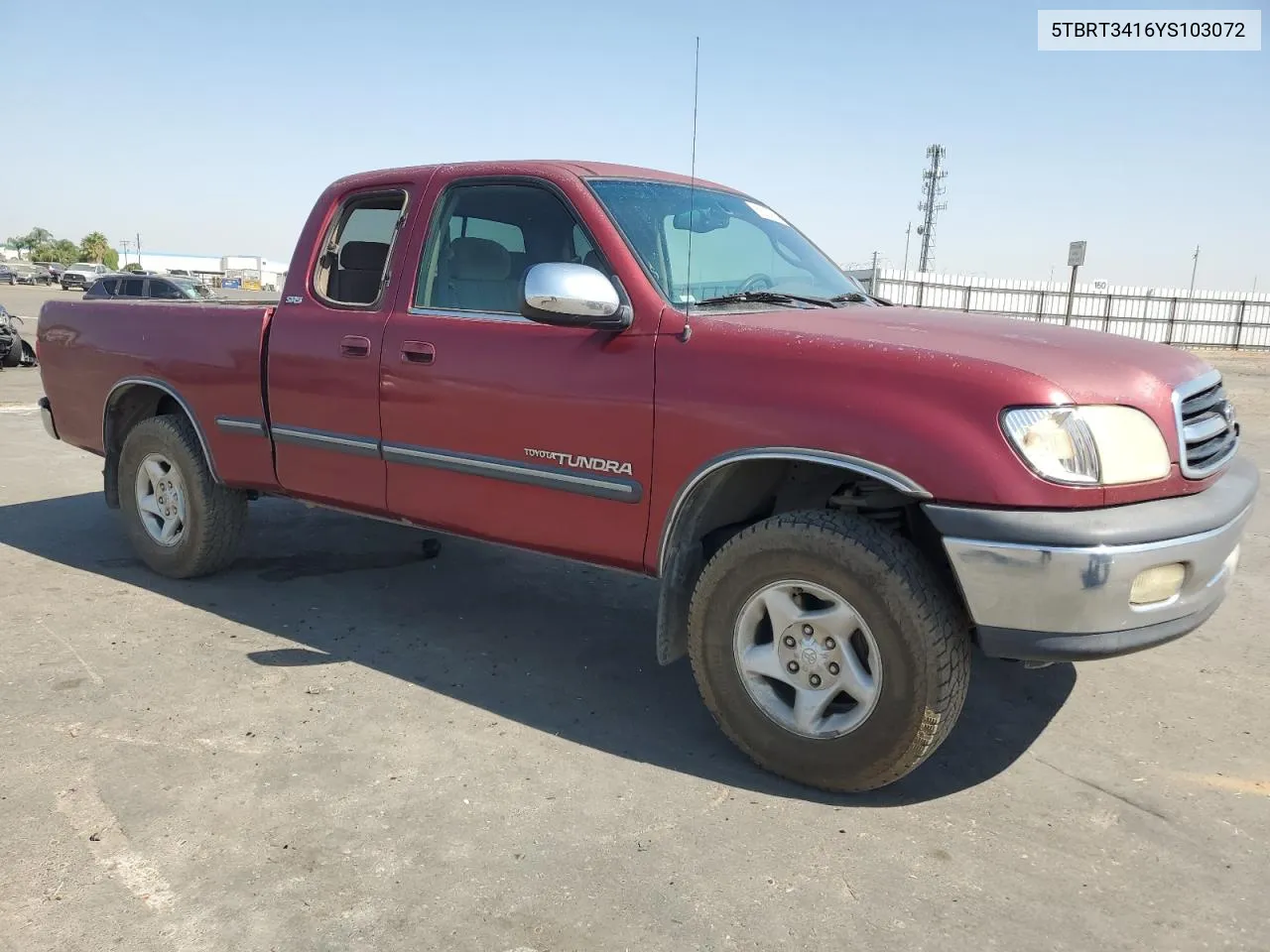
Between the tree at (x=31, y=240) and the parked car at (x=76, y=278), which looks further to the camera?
the tree at (x=31, y=240)

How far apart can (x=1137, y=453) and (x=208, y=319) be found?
400cm

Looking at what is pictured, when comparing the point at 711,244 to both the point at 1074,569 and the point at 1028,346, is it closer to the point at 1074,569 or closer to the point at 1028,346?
the point at 1028,346

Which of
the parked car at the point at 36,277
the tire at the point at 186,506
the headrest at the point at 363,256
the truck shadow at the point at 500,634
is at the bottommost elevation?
the parked car at the point at 36,277

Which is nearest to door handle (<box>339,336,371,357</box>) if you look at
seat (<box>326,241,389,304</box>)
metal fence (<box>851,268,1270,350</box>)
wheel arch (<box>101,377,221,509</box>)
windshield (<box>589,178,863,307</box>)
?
seat (<box>326,241,389,304</box>)

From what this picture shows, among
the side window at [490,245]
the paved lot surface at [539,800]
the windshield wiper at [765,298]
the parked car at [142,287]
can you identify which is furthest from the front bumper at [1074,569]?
the parked car at [142,287]

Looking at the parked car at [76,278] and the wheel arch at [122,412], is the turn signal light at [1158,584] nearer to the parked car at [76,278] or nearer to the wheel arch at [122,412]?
the wheel arch at [122,412]

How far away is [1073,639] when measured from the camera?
258cm

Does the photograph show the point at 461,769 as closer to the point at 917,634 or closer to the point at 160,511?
the point at 917,634

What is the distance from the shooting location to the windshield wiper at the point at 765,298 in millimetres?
3406

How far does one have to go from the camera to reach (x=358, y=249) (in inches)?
171

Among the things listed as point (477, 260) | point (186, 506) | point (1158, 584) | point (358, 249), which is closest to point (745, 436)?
point (1158, 584)

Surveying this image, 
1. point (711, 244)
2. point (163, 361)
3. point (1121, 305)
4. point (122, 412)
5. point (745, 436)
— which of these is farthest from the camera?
point (1121, 305)

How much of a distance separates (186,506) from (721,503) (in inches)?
118

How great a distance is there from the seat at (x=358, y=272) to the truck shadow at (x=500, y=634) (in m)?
1.50
